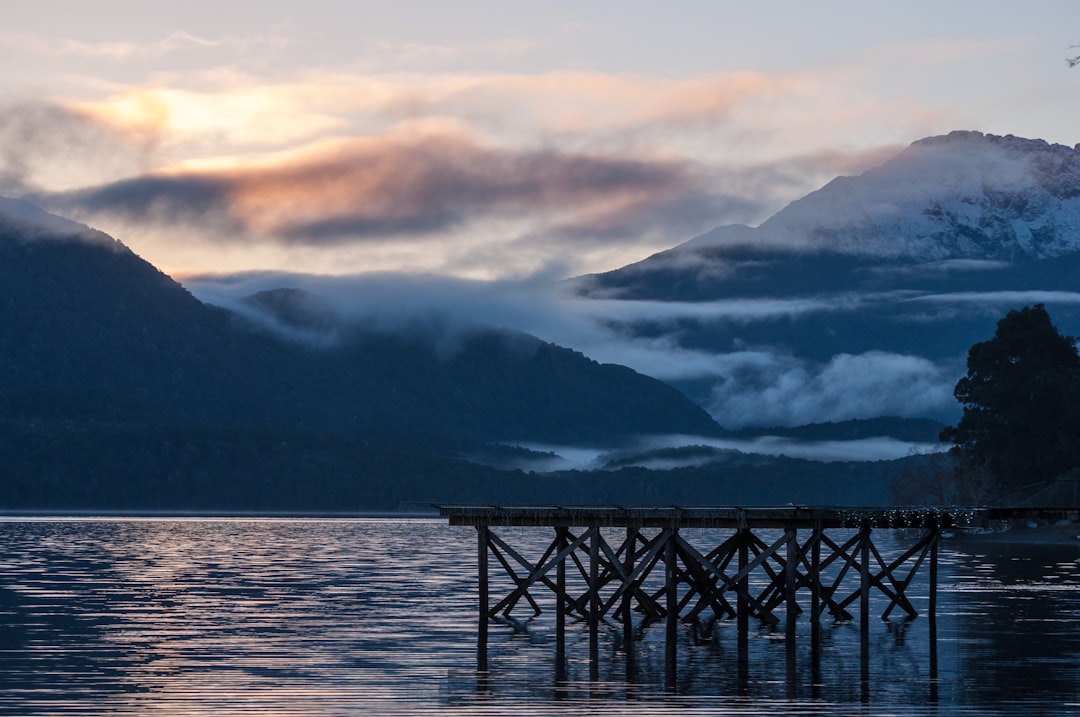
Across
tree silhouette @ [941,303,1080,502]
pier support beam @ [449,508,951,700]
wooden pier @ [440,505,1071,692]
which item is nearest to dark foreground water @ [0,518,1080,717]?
pier support beam @ [449,508,951,700]

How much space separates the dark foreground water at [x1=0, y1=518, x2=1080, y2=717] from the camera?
4816 cm

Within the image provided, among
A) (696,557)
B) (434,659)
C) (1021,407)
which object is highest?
(1021,407)

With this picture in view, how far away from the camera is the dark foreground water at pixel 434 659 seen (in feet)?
158

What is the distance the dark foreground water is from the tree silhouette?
6837cm

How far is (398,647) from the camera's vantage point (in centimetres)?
6350

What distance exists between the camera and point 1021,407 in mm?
176500

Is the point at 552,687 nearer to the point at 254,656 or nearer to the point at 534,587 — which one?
the point at 254,656

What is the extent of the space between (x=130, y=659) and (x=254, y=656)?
410cm

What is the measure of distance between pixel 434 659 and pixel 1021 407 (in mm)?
128215

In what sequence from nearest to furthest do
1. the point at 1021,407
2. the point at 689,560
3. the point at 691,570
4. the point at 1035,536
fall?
the point at 689,560, the point at 691,570, the point at 1035,536, the point at 1021,407

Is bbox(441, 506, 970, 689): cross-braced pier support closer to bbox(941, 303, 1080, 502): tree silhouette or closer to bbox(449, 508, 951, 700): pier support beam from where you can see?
bbox(449, 508, 951, 700): pier support beam

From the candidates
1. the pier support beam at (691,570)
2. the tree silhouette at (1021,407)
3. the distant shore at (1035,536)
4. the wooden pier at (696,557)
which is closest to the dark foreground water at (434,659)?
the pier support beam at (691,570)

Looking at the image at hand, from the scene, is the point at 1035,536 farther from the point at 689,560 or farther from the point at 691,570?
the point at 689,560

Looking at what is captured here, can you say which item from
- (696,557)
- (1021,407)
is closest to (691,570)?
(696,557)
